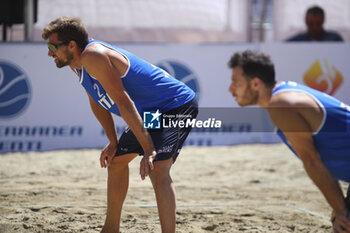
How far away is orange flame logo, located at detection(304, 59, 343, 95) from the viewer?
841 centimetres

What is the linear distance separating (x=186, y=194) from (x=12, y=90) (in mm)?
3850

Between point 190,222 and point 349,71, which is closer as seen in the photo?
point 190,222

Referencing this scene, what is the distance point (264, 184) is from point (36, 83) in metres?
4.12

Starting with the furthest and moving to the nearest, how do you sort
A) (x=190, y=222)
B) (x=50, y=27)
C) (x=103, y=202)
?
(x=103, y=202), (x=190, y=222), (x=50, y=27)

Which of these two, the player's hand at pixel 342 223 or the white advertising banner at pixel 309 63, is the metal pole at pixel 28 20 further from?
the player's hand at pixel 342 223

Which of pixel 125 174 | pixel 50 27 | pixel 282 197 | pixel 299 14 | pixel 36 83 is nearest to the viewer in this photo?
pixel 50 27

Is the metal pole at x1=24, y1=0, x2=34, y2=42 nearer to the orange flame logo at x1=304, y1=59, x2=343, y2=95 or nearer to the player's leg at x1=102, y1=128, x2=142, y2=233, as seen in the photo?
the orange flame logo at x1=304, y1=59, x2=343, y2=95

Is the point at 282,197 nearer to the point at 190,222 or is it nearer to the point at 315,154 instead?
the point at 190,222

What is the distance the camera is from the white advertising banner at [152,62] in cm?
776

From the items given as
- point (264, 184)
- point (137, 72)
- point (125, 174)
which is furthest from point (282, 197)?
point (137, 72)

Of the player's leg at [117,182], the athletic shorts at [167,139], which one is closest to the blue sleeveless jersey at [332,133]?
the athletic shorts at [167,139]

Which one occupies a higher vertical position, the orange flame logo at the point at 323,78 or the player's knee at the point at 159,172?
the player's knee at the point at 159,172

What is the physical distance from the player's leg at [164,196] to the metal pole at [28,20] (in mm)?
6139

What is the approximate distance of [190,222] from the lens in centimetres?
414
